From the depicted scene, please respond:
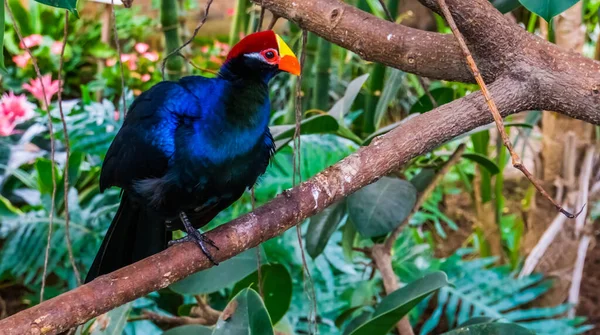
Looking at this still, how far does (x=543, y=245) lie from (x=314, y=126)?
874 mm

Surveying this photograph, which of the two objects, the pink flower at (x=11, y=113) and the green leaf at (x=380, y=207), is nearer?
the green leaf at (x=380, y=207)

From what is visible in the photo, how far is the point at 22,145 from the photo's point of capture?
2232 millimetres

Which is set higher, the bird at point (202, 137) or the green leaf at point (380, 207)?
the bird at point (202, 137)

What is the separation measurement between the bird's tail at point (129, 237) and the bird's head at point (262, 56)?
1.04 feet

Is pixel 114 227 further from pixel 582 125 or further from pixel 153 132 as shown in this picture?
pixel 582 125

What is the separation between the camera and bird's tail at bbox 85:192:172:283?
1085mm

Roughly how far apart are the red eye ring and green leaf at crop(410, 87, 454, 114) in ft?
1.48

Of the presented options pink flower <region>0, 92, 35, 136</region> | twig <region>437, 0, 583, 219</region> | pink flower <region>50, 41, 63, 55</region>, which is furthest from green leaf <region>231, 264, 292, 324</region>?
pink flower <region>50, 41, 63, 55</region>

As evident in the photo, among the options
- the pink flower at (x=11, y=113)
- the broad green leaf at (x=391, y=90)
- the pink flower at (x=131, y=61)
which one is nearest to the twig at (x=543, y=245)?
the broad green leaf at (x=391, y=90)

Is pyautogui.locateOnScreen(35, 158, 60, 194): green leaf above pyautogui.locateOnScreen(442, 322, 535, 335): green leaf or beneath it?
beneath

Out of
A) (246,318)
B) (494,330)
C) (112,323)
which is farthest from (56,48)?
(494,330)

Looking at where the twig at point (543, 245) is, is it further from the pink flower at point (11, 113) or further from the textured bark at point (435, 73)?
the pink flower at point (11, 113)

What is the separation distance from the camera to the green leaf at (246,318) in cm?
86

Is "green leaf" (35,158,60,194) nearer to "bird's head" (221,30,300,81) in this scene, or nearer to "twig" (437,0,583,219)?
"bird's head" (221,30,300,81)
